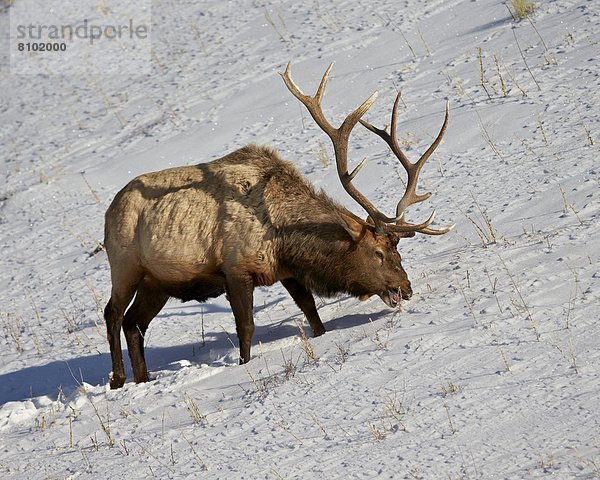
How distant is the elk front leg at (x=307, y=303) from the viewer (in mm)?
9242

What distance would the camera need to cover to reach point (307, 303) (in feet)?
30.7

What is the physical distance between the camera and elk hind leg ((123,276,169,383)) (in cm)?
971

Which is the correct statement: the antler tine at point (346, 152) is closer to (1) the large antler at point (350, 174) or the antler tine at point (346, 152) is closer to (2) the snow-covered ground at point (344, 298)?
(1) the large antler at point (350, 174)

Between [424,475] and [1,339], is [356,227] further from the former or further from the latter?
[1,339]

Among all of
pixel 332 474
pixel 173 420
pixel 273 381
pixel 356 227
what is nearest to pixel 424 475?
pixel 332 474

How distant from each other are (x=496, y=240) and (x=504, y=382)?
10.9 feet

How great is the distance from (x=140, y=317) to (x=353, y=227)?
8.02 feet

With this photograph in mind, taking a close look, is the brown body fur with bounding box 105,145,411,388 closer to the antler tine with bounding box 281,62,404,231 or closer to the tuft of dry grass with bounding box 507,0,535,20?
the antler tine with bounding box 281,62,404,231

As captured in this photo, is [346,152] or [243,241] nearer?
[243,241]

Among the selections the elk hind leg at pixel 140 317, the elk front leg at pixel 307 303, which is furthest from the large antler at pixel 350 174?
the elk hind leg at pixel 140 317

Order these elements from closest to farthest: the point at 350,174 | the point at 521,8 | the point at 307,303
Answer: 1. the point at 350,174
2. the point at 307,303
3. the point at 521,8

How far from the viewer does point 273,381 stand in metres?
7.56

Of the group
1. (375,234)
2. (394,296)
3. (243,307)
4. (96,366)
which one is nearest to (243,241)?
(243,307)

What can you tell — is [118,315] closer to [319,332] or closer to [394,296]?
[319,332]
